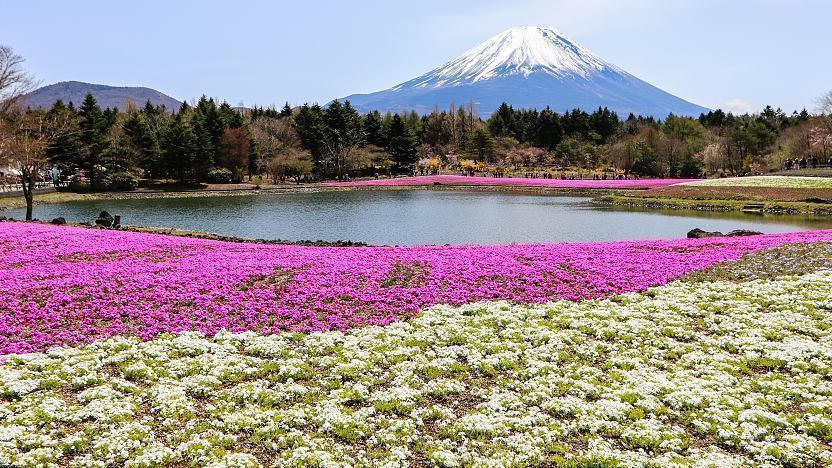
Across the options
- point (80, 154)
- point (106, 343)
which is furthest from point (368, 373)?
point (80, 154)

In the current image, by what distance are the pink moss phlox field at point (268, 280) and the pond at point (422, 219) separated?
10376mm

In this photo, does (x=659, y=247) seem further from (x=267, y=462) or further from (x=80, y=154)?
(x=80, y=154)

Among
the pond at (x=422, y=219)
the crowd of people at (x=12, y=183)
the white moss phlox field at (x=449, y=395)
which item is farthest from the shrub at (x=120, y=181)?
the white moss phlox field at (x=449, y=395)

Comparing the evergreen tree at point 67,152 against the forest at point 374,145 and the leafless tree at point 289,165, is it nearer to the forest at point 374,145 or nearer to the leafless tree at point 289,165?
the forest at point 374,145

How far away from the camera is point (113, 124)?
96.3 m

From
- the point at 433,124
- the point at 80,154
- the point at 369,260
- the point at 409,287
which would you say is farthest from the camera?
the point at 433,124

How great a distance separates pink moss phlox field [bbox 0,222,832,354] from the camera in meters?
15.8

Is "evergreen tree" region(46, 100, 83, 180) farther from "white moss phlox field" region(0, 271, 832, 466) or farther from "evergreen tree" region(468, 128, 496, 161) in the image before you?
"evergreen tree" region(468, 128, 496, 161)

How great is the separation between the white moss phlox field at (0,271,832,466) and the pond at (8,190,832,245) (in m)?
21.1

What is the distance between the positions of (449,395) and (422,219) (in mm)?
37437

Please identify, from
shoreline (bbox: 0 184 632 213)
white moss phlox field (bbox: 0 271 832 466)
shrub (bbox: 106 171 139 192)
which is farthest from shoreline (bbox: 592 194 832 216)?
shrub (bbox: 106 171 139 192)

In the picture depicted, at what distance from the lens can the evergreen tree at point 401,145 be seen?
385 ft

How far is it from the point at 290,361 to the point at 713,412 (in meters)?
9.29

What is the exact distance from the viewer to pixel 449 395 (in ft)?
37.8
